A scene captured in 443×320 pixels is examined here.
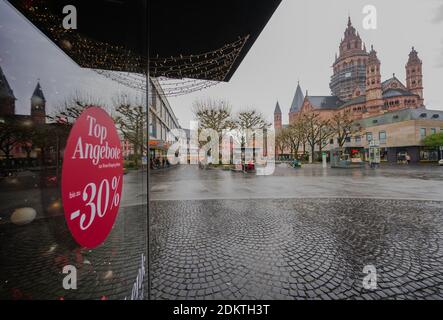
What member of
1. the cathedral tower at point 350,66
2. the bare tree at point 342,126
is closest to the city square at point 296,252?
the bare tree at point 342,126

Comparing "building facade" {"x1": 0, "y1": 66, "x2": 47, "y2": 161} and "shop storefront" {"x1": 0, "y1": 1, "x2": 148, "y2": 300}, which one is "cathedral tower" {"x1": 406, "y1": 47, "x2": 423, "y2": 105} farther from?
"building facade" {"x1": 0, "y1": 66, "x2": 47, "y2": 161}

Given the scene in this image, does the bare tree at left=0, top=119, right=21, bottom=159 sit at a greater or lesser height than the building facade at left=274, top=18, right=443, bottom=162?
lesser

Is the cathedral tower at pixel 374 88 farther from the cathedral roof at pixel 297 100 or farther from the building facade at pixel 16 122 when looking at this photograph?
the building facade at pixel 16 122

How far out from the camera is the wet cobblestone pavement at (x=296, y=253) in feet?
8.93

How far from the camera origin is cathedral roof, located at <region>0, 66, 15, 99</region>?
1.46 m

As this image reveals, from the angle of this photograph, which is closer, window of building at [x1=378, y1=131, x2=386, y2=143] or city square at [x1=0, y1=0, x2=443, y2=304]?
city square at [x1=0, y1=0, x2=443, y2=304]

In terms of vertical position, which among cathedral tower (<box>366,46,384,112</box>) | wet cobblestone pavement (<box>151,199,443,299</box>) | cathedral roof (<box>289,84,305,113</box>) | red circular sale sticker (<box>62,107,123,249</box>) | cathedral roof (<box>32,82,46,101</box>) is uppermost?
cathedral roof (<box>289,84,305,113</box>)

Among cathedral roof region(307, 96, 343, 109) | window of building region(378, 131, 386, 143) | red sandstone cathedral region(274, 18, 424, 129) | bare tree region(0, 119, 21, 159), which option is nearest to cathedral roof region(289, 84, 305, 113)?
red sandstone cathedral region(274, 18, 424, 129)

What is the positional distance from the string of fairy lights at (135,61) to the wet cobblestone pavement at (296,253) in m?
2.96

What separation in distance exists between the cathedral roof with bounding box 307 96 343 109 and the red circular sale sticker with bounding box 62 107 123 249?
85874 millimetres

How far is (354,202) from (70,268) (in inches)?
345

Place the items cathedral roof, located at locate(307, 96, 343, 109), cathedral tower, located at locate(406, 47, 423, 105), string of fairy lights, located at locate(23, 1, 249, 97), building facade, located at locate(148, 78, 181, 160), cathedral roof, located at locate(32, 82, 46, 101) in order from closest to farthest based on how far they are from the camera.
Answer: cathedral roof, located at locate(32, 82, 46, 101) < string of fairy lights, located at locate(23, 1, 249, 97) < building facade, located at locate(148, 78, 181, 160) < cathedral tower, located at locate(406, 47, 423, 105) < cathedral roof, located at locate(307, 96, 343, 109)

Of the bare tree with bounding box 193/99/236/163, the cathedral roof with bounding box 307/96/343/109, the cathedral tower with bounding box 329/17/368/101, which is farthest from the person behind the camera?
the cathedral tower with bounding box 329/17/368/101
